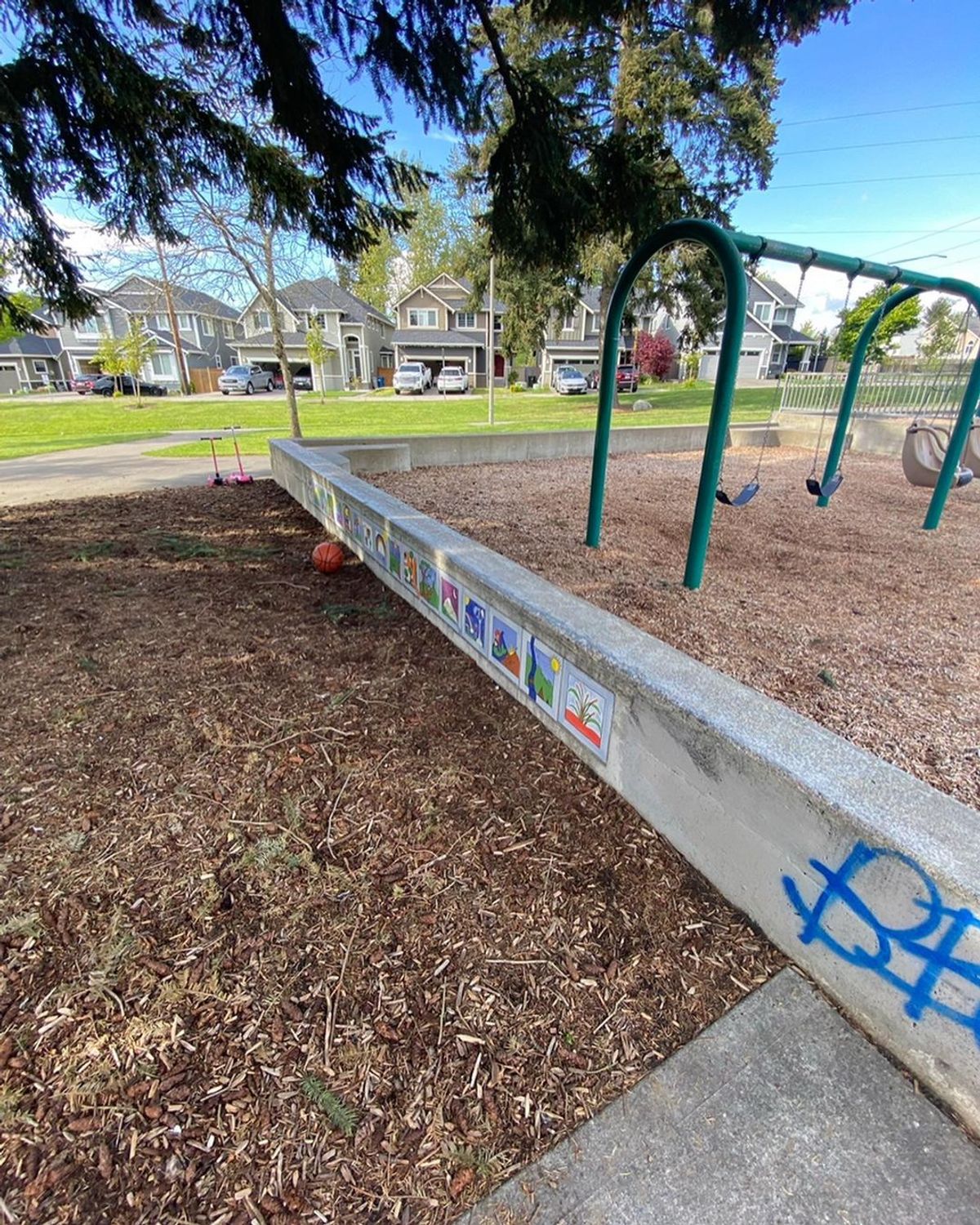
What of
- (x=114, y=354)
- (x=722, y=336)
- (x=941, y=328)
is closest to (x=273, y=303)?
(x=722, y=336)

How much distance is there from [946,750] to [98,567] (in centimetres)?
520

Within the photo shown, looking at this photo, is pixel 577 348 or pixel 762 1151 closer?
pixel 762 1151

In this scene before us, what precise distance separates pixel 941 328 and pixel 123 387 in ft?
168

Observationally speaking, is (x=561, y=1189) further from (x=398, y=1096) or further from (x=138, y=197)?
(x=138, y=197)

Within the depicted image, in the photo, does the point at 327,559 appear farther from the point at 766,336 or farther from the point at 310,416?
the point at 766,336

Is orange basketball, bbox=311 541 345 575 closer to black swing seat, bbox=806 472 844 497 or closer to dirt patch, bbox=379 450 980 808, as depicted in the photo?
dirt patch, bbox=379 450 980 808

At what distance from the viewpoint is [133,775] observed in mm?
2197

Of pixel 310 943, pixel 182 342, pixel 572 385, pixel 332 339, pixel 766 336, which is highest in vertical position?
pixel 766 336

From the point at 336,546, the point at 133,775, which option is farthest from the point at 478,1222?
the point at 336,546

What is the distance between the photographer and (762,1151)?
1223 mm

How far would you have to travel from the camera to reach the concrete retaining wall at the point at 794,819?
1.25 m

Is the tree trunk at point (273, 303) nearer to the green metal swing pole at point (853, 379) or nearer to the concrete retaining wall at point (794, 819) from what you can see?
the green metal swing pole at point (853, 379)

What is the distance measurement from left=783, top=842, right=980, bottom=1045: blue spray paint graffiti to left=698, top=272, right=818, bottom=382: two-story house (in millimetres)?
47813

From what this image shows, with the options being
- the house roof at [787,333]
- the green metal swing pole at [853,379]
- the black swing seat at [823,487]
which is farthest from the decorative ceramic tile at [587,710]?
the house roof at [787,333]
